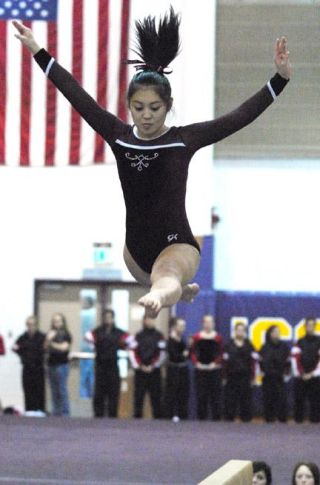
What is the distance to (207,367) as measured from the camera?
1274 centimetres

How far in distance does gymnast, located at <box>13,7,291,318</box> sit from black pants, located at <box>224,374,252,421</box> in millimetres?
7997

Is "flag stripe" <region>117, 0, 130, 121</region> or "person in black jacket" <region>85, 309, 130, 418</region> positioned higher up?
"flag stripe" <region>117, 0, 130, 121</region>

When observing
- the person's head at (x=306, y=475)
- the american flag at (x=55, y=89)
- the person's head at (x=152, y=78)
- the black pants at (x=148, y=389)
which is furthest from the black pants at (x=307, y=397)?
the person's head at (x=152, y=78)

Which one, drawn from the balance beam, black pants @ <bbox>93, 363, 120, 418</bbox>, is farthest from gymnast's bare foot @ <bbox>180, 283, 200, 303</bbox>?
black pants @ <bbox>93, 363, 120, 418</bbox>

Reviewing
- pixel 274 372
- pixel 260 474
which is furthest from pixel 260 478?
pixel 274 372

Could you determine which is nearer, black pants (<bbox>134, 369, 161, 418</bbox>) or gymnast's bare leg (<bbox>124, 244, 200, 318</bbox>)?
gymnast's bare leg (<bbox>124, 244, 200, 318</bbox>)

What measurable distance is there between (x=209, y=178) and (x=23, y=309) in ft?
8.84

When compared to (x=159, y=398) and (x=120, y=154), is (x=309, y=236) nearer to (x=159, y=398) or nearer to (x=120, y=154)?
(x=159, y=398)

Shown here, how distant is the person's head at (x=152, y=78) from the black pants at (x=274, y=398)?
8.27 metres

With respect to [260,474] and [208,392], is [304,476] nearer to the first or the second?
[260,474]

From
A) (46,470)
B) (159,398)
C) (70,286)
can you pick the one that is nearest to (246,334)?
(159,398)

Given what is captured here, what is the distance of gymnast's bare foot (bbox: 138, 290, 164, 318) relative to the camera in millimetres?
4102

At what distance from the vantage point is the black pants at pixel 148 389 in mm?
12867

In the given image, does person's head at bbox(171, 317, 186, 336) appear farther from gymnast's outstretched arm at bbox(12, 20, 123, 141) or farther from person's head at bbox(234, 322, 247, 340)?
gymnast's outstretched arm at bbox(12, 20, 123, 141)
